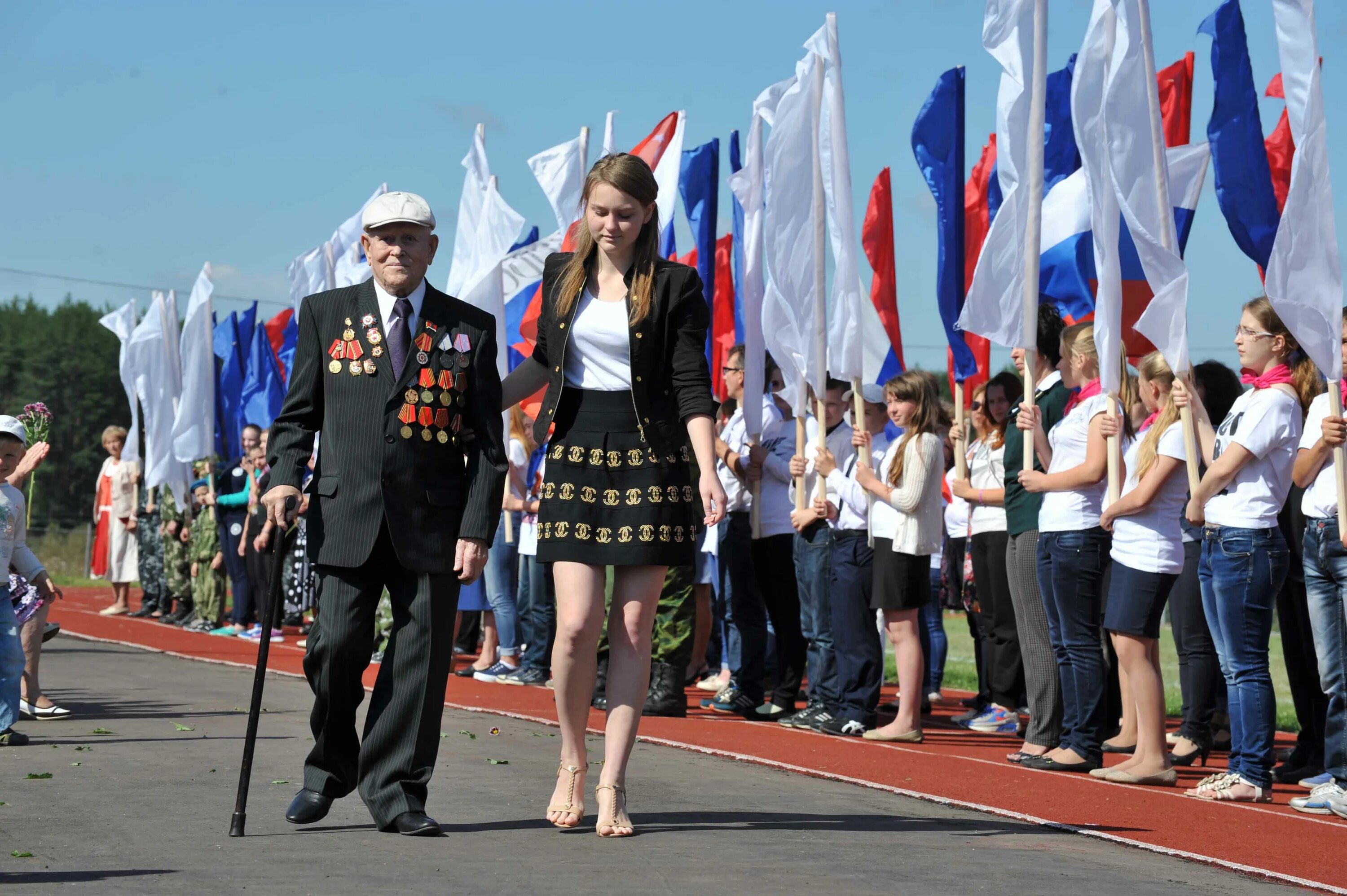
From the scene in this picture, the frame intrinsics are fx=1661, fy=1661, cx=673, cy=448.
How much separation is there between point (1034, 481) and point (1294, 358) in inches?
54.0

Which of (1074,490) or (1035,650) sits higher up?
(1074,490)

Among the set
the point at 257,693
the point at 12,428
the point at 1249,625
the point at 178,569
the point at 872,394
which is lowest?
the point at 257,693

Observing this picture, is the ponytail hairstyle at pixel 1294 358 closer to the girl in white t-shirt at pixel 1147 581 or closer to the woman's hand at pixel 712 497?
the girl in white t-shirt at pixel 1147 581

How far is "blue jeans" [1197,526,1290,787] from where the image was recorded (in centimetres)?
728

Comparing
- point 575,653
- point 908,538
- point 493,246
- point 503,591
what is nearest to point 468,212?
point 493,246

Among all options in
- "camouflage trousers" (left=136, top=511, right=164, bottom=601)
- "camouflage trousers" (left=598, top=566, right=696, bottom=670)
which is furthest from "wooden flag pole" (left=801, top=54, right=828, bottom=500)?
"camouflage trousers" (left=136, top=511, right=164, bottom=601)

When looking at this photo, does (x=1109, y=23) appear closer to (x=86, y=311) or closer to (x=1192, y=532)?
(x=1192, y=532)

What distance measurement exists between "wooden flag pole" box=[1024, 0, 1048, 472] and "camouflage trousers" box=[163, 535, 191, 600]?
1307cm

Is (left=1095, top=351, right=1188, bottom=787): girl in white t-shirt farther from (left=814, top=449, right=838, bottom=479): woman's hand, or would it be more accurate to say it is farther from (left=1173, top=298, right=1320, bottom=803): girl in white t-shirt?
(left=814, top=449, right=838, bottom=479): woman's hand

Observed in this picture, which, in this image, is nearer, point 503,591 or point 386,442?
point 386,442

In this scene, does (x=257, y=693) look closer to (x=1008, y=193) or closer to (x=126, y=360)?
(x=1008, y=193)

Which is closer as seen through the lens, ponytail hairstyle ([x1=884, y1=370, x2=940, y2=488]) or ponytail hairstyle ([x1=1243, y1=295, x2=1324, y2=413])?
ponytail hairstyle ([x1=1243, y1=295, x2=1324, y2=413])

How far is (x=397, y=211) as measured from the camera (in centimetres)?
557

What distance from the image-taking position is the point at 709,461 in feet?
18.1
